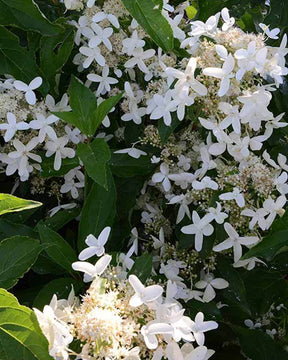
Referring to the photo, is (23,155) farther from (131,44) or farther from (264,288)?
(264,288)

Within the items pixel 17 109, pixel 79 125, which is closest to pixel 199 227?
pixel 79 125

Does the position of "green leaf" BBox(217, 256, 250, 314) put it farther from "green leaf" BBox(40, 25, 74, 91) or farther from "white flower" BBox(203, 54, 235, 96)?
"green leaf" BBox(40, 25, 74, 91)

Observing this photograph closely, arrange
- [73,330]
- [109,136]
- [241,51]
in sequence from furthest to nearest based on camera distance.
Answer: [109,136]
[241,51]
[73,330]

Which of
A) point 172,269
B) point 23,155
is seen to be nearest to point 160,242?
point 172,269

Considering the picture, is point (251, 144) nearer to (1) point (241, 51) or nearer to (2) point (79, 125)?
(1) point (241, 51)

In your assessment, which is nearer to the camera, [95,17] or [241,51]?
[241,51]

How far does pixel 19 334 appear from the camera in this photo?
774mm

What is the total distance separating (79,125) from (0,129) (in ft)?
0.48

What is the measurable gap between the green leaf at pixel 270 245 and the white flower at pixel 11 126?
418 millimetres

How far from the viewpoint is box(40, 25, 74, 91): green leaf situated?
3.76 feet

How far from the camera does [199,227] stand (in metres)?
1.00

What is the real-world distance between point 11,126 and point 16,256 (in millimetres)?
254

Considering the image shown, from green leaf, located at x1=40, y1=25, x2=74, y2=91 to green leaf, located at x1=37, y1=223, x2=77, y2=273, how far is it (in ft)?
1.02

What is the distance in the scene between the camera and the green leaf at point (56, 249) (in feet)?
3.21
